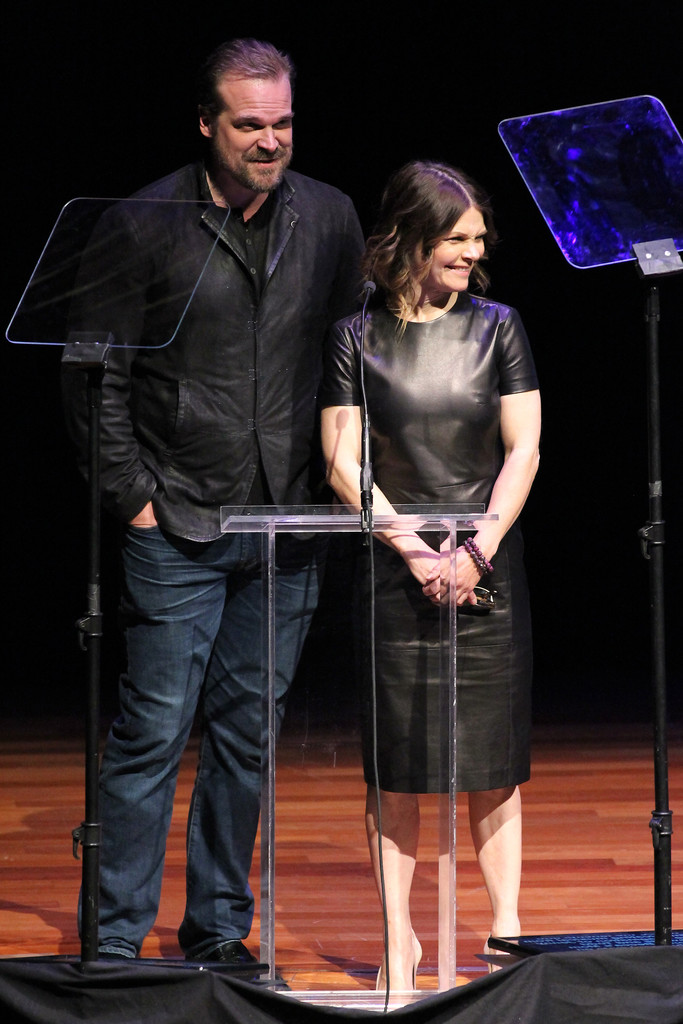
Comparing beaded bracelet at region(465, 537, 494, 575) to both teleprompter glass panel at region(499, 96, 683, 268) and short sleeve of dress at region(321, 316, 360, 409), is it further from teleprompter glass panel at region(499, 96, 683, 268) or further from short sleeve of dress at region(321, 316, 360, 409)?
teleprompter glass panel at region(499, 96, 683, 268)

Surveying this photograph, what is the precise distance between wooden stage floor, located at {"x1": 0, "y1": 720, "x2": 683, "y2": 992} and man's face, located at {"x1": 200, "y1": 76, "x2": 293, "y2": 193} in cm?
107

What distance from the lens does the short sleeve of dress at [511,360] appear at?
267 cm

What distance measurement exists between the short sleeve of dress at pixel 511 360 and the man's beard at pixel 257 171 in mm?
523

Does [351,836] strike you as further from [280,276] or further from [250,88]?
[250,88]

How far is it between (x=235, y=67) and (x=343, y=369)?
621 millimetres

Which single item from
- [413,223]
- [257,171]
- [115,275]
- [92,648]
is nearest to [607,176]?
[413,223]

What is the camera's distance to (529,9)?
5000 mm

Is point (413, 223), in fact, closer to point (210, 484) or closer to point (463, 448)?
point (463, 448)

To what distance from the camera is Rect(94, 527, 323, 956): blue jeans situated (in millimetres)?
2707

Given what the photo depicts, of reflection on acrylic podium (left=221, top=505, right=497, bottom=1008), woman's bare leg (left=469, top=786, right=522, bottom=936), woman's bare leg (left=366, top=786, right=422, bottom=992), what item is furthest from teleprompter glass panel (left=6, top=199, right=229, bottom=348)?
woman's bare leg (left=469, top=786, right=522, bottom=936)

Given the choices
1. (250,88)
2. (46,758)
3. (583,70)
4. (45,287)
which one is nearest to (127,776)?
(45,287)

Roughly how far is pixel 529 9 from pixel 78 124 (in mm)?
1652

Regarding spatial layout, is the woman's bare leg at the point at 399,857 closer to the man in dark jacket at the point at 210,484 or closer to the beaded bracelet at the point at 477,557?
the man in dark jacket at the point at 210,484

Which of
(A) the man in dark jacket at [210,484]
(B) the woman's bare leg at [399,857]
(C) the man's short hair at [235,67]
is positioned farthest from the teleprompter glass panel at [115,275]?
(B) the woman's bare leg at [399,857]
